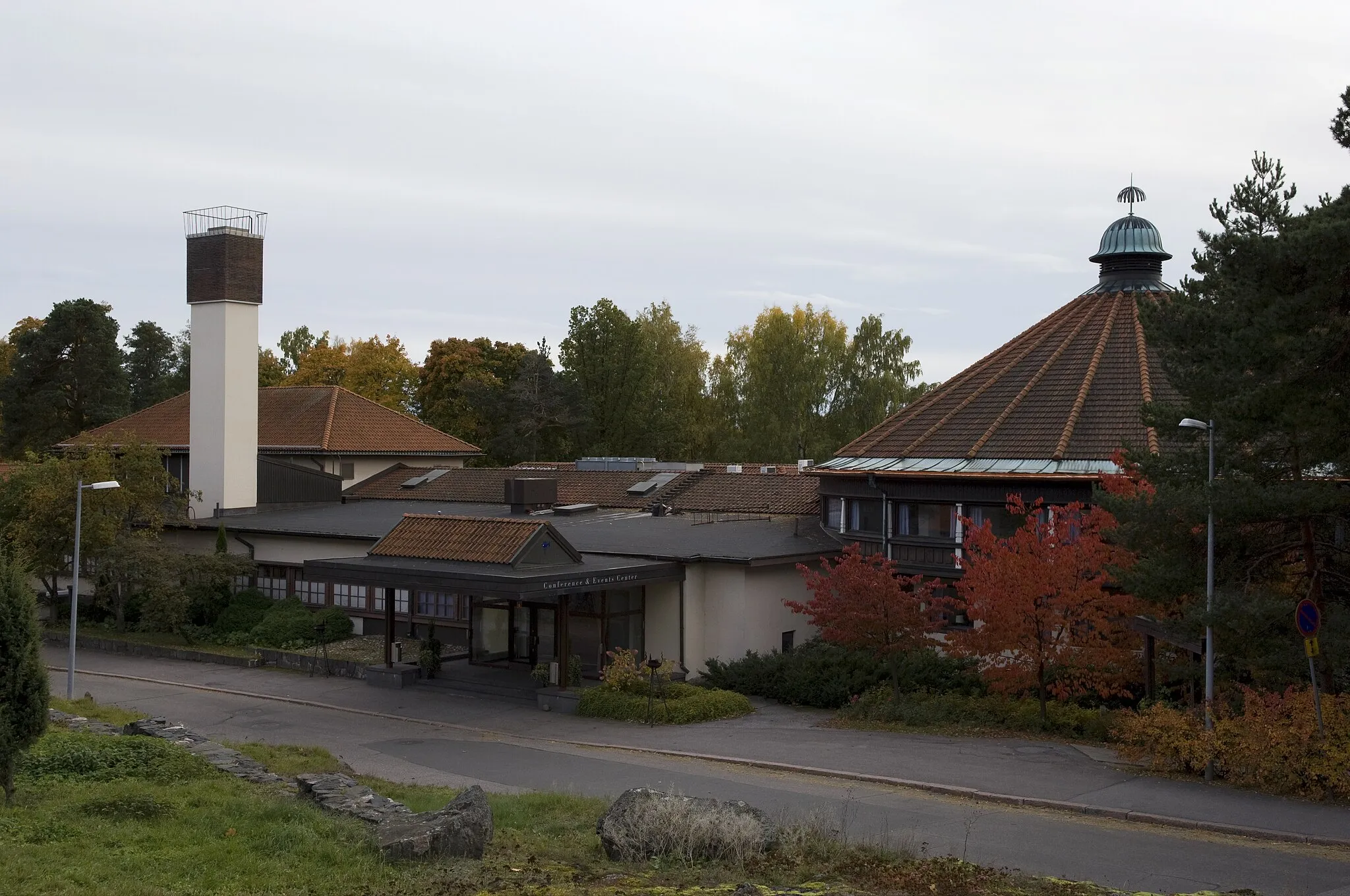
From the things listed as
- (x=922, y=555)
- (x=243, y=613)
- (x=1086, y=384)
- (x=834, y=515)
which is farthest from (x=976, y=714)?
(x=243, y=613)

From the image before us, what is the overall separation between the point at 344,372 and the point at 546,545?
55.9m

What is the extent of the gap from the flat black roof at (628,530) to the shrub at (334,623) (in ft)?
7.36

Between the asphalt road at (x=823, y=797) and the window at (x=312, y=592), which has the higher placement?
the window at (x=312, y=592)

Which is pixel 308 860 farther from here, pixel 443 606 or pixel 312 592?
pixel 312 592

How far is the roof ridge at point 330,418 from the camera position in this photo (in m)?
47.8

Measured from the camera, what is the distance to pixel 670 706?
2581 centimetres

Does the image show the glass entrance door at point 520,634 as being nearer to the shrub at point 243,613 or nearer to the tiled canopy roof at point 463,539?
the tiled canopy roof at point 463,539

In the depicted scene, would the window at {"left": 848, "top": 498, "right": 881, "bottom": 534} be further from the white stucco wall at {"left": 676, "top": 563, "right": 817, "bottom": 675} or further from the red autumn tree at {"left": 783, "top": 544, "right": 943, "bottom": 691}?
the red autumn tree at {"left": 783, "top": 544, "right": 943, "bottom": 691}

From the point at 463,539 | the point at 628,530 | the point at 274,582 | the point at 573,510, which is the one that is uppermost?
the point at 573,510

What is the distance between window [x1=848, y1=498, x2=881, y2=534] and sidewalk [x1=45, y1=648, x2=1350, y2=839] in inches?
303

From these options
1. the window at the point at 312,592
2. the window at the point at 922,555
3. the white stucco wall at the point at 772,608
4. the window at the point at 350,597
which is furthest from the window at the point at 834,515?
the window at the point at 312,592

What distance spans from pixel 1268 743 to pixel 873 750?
21.4 feet

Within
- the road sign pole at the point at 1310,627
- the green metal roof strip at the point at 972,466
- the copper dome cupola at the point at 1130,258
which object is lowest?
the road sign pole at the point at 1310,627

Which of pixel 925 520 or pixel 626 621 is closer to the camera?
pixel 626 621
